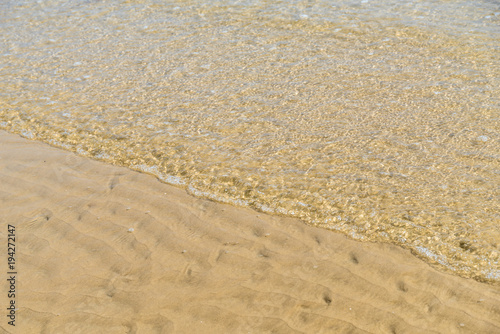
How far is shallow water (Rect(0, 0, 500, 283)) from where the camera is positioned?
152 inches

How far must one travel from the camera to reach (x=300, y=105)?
5.48m

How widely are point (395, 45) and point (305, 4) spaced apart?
247 centimetres

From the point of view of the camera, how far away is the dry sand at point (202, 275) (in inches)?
113

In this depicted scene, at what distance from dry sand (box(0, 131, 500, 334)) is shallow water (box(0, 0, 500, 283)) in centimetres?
25

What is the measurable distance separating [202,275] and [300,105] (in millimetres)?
2774

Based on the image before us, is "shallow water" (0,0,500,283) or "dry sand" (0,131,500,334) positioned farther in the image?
"shallow water" (0,0,500,283)

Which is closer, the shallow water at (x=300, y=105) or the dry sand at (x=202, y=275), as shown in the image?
the dry sand at (x=202, y=275)

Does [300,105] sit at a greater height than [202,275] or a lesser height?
greater

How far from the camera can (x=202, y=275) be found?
10.6 ft

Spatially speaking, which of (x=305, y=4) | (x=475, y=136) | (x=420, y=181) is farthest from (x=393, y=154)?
(x=305, y=4)

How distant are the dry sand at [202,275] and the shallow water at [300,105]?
247 mm

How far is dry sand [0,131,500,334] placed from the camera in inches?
113

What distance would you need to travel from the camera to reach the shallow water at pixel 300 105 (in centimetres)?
385

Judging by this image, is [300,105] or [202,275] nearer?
[202,275]
